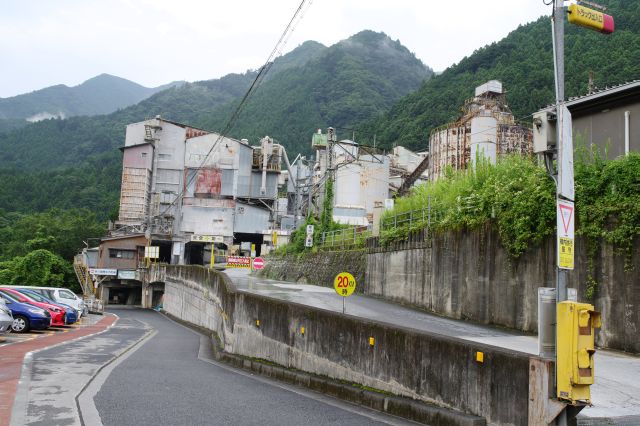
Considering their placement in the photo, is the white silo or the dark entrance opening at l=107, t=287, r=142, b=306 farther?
the dark entrance opening at l=107, t=287, r=142, b=306

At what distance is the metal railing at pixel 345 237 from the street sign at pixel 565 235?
20.7m

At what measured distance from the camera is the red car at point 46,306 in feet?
74.7

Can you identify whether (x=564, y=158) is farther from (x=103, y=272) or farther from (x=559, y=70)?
(x=103, y=272)

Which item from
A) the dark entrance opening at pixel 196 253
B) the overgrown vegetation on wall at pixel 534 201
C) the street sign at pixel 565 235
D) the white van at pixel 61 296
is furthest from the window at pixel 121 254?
the street sign at pixel 565 235

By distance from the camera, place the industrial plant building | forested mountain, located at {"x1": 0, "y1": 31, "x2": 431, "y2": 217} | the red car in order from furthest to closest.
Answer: forested mountain, located at {"x1": 0, "y1": 31, "x2": 431, "y2": 217}, the industrial plant building, the red car

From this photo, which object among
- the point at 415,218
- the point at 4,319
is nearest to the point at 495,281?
the point at 415,218

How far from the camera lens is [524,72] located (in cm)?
7362

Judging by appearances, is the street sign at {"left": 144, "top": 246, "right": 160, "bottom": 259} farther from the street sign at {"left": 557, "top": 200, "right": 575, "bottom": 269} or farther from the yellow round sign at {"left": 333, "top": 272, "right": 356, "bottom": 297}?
the street sign at {"left": 557, "top": 200, "right": 575, "bottom": 269}

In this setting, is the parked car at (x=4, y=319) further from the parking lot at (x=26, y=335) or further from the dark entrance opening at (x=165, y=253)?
the dark entrance opening at (x=165, y=253)

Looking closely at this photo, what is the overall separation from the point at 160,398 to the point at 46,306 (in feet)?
58.1

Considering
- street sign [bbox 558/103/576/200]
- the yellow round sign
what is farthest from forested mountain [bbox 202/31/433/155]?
street sign [bbox 558/103/576/200]

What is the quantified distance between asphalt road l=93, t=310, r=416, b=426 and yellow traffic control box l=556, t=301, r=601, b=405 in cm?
294

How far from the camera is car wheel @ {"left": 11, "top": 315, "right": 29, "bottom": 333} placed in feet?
69.2

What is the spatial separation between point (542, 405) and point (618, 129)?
43.7 ft
